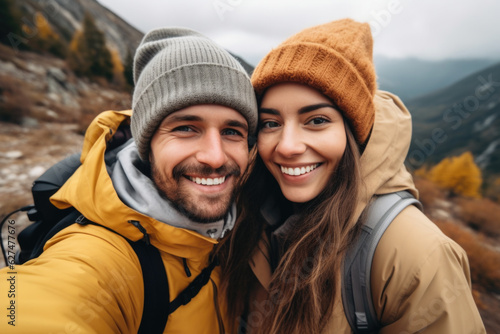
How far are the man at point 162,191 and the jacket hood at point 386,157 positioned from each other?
36.8 inches

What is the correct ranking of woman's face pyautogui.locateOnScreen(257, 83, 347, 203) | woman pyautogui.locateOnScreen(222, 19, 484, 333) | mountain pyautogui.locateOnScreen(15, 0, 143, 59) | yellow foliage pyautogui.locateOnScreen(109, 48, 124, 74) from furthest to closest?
1. mountain pyautogui.locateOnScreen(15, 0, 143, 59)
2. yellow foliage pyautogui.locateOnScreen(109, 48, 124, 74)
3. woman's face pyautogui.locateOnScreen(257, 83, 347, 203)
4. woman pyautogui.locateOnScreen(222, 19, 484, 333)

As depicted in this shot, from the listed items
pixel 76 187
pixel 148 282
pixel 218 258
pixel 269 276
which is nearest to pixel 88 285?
pixel 148 282

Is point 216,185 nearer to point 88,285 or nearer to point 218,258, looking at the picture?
point 218,258

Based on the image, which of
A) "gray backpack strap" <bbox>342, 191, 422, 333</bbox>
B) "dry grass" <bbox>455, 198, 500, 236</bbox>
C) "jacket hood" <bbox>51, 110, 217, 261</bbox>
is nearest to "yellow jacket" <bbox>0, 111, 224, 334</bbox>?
"jacket hood" <bbox>51, 110, 217, 261</bbox>

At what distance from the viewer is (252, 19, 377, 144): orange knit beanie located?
5.38 ft

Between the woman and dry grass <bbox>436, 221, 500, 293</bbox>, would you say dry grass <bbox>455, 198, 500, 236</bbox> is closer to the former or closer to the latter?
dry grass <bbox>436, 221, 500, 293</bbox>

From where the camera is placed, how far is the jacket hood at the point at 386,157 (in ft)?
5.34

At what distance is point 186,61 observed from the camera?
1.75 metres

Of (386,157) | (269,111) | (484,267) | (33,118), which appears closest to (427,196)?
(484,267)

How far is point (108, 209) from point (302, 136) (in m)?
1.36

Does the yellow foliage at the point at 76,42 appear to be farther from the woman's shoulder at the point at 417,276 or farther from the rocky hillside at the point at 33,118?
the woman's shoulder at the point at 417,276

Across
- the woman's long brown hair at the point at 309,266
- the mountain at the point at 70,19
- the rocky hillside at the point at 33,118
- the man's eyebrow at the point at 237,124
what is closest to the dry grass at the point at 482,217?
the woman's long brown hair at the point at 309,266

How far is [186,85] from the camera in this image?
1694 millimetres

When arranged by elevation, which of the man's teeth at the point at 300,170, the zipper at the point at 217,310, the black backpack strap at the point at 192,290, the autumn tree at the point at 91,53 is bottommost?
the autumn tree at the point at 91,53
